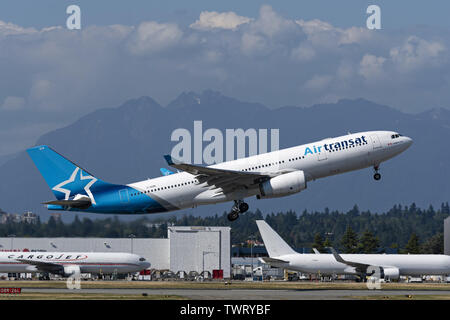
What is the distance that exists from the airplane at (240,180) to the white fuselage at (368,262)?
22.5 metres

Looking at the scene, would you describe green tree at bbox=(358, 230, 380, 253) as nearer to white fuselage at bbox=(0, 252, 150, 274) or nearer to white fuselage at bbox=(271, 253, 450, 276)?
white fuselage at bbox=(271, 253, 450, 276)

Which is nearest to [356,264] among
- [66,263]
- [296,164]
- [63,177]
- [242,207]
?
[242,207]

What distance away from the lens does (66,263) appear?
10344 cm

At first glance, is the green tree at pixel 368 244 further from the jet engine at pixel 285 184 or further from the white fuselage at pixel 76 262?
the jet engine at pixel 285 184

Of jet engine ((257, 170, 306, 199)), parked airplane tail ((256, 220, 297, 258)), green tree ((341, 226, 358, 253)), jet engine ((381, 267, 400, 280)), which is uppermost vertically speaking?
jet engine ((257, 170, 306, 199))

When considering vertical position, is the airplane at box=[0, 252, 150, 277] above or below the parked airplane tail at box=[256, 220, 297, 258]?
below

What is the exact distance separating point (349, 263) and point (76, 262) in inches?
1297

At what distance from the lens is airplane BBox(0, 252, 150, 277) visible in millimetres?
102438

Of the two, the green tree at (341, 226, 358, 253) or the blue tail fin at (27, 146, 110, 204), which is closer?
the blue tail fin at (27, 146, 110, 204)

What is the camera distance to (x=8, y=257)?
104562 millimetres

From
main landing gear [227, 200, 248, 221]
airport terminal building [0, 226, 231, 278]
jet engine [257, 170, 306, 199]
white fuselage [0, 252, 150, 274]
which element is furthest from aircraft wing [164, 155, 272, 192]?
airport terminal building [0, 226, 231, 278]

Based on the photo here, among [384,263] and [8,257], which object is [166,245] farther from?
[384,263]
